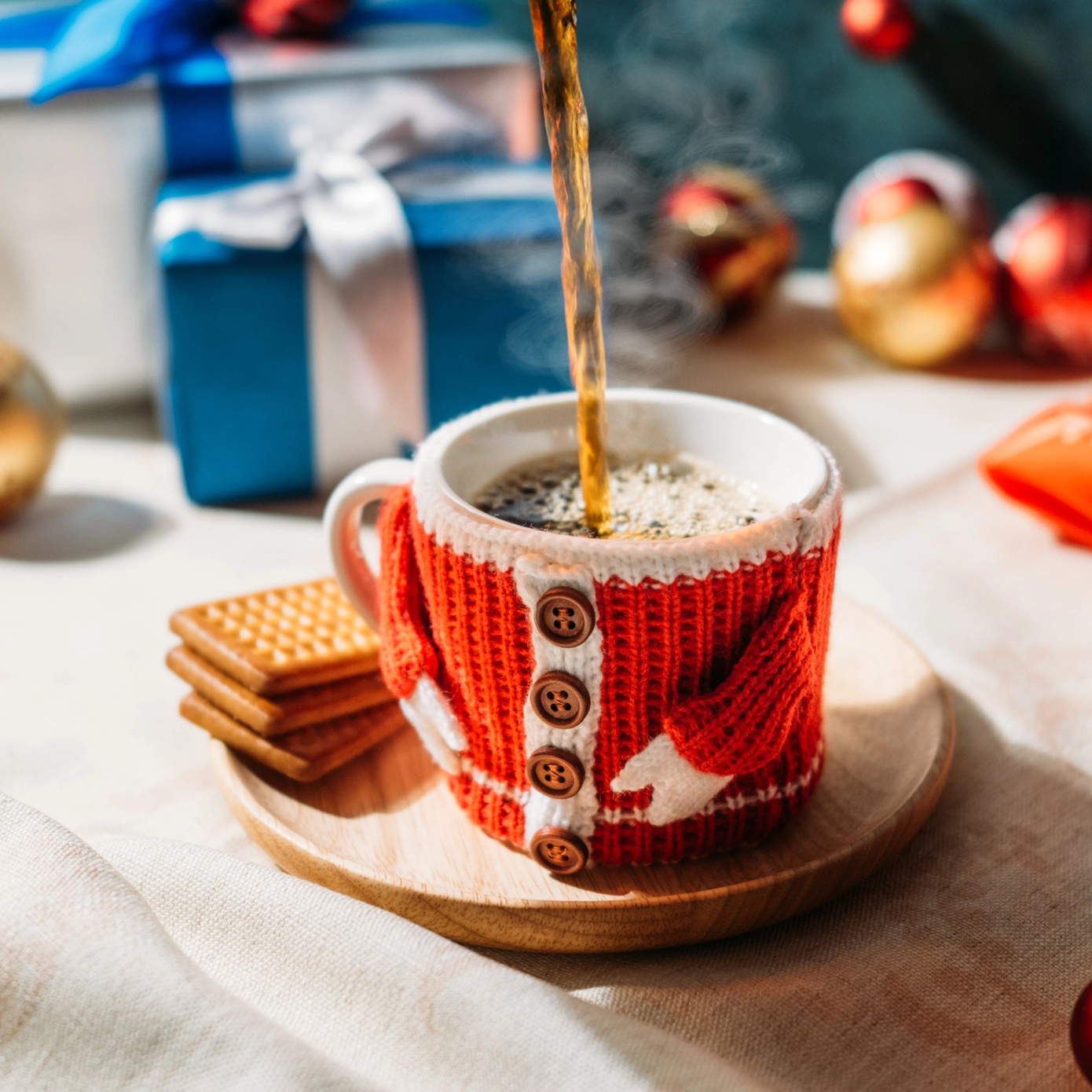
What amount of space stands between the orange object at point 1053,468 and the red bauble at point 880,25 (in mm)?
621

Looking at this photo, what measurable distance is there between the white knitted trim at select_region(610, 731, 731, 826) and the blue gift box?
0.56 metres

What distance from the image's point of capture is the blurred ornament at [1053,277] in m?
1.18

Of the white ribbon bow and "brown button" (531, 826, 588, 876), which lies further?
the white ribbon bow

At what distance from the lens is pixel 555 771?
0.50 meters

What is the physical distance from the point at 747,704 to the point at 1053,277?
89cm

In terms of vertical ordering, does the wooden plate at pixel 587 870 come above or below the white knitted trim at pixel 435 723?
below

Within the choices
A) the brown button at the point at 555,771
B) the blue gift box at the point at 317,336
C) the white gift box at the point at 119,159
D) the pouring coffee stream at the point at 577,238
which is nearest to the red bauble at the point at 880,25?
the white gift box at the point at 119,159

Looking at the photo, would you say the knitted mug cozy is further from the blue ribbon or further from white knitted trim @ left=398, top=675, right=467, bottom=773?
the blue ribbon

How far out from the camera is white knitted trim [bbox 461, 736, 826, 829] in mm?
519

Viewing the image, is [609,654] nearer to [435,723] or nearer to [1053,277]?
[435,723]

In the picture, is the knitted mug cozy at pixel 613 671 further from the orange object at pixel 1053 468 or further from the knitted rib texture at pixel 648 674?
the orange object at pixel 1053 468

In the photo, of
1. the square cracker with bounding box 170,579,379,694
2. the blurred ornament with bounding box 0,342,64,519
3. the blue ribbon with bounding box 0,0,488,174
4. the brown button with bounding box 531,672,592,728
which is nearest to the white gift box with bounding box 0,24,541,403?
the blue ribbon with bounding box 0,0,488,174

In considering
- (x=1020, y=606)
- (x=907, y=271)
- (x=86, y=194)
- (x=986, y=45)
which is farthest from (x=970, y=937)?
(x=986, y=45)

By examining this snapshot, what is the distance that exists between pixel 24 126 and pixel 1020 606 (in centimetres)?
89
